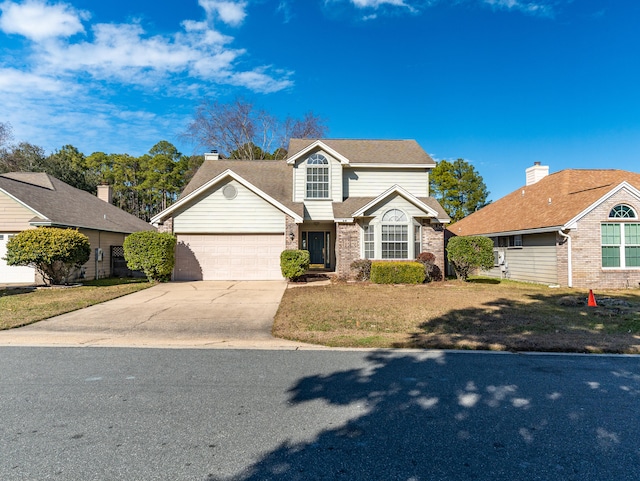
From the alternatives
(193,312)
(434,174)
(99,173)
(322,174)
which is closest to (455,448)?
(193,312)

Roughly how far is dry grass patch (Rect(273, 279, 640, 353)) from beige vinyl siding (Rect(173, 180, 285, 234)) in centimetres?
472

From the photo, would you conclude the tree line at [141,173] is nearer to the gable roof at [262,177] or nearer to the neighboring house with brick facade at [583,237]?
the gable roof at [262,177]

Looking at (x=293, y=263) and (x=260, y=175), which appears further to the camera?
(x=260, y=175)

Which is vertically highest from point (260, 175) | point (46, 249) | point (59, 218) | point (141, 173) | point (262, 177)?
point (141, 173)

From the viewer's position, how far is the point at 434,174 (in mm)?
38469

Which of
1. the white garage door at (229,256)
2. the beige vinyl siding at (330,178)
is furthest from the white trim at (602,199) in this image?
the white garage door at (229,256)

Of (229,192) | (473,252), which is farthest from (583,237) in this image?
(229,192)

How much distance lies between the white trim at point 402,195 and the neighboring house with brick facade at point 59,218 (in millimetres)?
12765

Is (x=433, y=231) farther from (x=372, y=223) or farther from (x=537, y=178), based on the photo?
(x=537, y=178)

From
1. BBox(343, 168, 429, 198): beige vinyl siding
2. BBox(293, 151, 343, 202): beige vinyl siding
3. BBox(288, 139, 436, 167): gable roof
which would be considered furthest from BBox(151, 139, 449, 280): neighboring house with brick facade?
BBox(288, 139, 436, 167): gable roof

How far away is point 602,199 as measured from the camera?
15.3 meters

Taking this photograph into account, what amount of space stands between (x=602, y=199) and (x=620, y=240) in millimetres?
1885

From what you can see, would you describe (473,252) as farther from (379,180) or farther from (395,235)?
(379,180)

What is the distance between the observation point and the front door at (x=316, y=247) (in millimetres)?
22219
